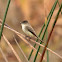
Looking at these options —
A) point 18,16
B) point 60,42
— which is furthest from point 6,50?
point 60,42

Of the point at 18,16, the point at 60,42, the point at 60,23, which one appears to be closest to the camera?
the point at 60,23

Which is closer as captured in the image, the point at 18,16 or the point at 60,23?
the point at 60,23

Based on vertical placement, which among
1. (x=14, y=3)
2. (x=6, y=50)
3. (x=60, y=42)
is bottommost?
(x=6, y=50)

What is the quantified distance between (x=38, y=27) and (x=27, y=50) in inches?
13.3

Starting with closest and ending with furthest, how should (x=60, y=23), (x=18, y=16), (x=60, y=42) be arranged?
(x=60, y=23) → (x=60, y=42) → (x=18, y=16)

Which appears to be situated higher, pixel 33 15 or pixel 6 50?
pixel 33 15

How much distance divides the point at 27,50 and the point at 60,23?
0.64m

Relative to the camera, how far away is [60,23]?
3.11 m

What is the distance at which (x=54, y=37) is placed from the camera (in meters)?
3.29

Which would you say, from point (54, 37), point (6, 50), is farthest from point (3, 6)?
point (54, 37)

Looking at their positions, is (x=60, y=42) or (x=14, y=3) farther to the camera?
(x=14, y=3)

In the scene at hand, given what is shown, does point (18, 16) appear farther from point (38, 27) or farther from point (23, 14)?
point (38, 27)

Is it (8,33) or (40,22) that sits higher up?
(40,22)

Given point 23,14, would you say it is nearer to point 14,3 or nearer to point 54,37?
point 14,3
